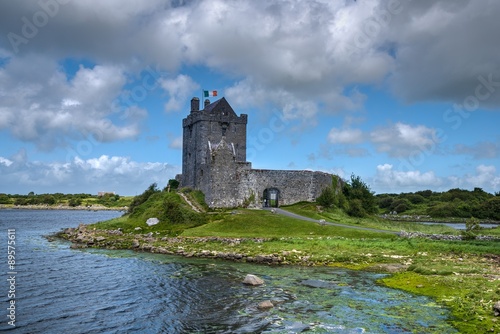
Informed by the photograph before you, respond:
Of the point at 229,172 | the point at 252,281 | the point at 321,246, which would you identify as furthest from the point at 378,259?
the point at 229,172

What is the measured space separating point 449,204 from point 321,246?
97136 millimetres

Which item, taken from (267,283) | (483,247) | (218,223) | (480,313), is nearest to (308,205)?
(218,223)

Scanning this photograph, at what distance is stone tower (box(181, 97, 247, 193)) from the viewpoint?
56.4m

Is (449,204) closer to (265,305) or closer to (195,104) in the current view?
(195,104)

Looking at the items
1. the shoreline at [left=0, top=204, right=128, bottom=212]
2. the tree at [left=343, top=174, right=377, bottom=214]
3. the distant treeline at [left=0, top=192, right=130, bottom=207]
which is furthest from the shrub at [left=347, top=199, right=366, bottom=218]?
the distant treeline at [left=0, top=192, right=130, bottom=207]

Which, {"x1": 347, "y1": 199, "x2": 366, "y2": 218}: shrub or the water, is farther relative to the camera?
{"x1": 347, "y1": 199, "x2": 366, "y2": 218}: shrub

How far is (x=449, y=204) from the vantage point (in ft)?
382

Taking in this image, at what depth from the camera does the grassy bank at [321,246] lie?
18.7m

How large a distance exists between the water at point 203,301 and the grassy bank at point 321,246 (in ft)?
4.55

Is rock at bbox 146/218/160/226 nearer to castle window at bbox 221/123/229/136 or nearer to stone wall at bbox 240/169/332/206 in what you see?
stone wall at bbox 240/169/332/206

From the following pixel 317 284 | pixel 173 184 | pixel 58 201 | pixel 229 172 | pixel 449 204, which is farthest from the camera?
pixel 58 201

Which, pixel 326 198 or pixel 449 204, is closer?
pixel 326 198

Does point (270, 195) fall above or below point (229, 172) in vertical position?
below

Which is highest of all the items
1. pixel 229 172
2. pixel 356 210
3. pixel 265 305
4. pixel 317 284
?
pixel 229 172
